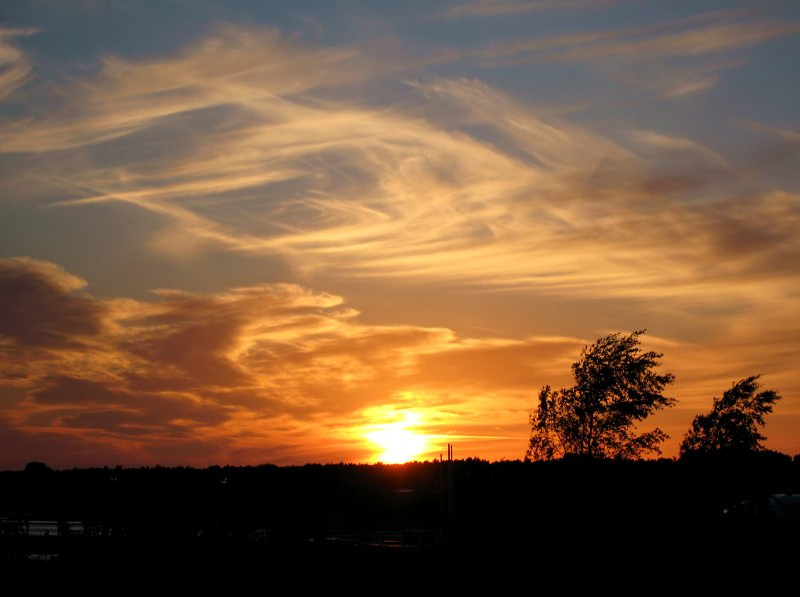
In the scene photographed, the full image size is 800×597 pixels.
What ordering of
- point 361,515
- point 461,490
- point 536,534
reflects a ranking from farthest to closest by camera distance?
point 361,515 → point 461,490 → point 536,534

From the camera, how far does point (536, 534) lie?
53156 millimetres

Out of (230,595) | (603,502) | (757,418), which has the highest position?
(757,418)

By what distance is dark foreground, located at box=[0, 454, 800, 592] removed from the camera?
39562mm

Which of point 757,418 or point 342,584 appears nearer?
point 342,584

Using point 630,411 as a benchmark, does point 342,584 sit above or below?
below

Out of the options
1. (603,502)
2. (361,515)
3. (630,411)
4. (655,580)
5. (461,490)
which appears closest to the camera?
(655,580)

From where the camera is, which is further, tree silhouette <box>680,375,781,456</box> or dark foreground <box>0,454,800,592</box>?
tree silhouette <box>680,375,781,456</box>

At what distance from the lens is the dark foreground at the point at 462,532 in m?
39.6

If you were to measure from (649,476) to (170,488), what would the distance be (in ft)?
167

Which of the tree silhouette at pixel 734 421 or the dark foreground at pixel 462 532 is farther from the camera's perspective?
the tree silhouette at pixel 734 421

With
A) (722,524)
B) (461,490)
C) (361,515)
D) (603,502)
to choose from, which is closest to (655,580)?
(722,524)

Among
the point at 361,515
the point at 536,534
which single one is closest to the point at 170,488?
the point at 361,515

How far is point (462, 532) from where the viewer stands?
51156 mm

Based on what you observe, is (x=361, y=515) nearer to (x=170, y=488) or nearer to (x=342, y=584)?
(x=170, y=488)
